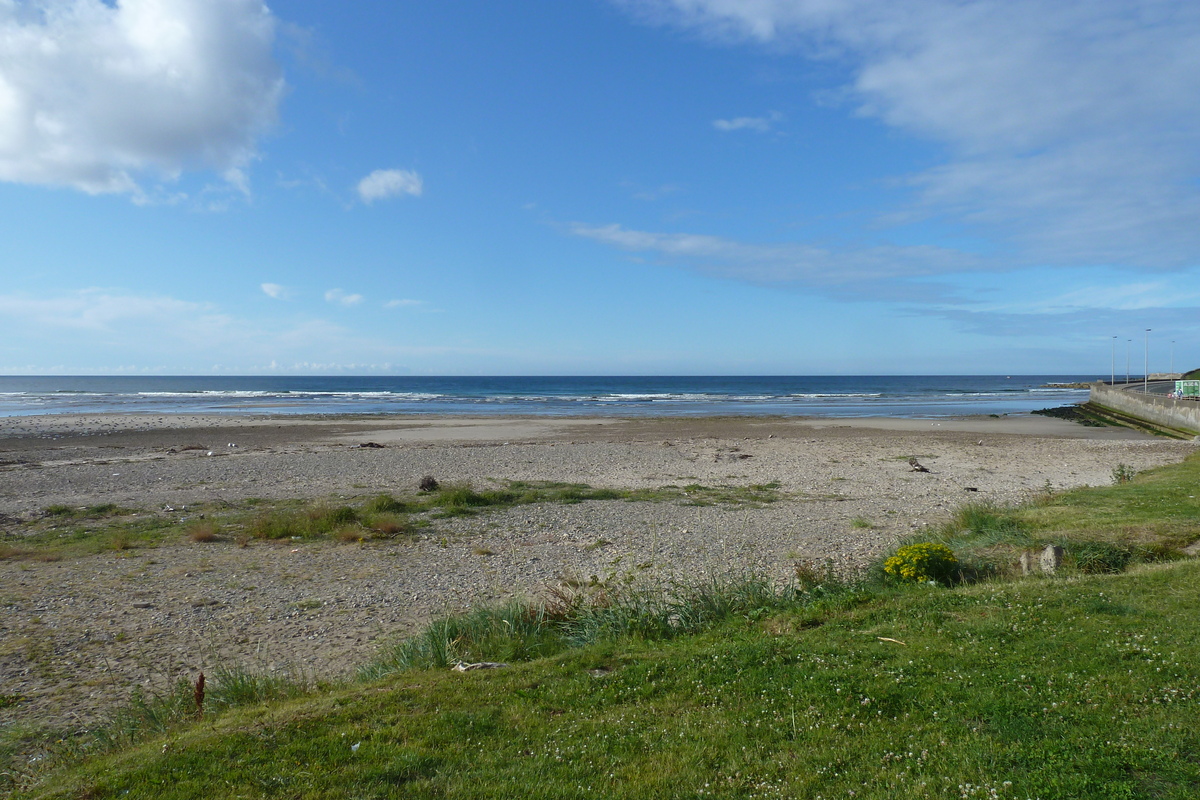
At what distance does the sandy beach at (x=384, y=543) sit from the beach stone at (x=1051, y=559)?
9.74 ft

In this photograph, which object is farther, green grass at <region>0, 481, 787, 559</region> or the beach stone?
green grass at <region>0, 481, 787, 559</region>

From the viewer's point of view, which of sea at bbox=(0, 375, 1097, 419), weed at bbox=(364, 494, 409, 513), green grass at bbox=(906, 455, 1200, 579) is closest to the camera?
green grass at bbox=(906, 455, 1200, 579)

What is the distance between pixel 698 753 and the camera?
4.46 metres

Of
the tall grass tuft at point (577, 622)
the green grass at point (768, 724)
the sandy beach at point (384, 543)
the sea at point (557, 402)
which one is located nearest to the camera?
the green grass at point (768, 724)

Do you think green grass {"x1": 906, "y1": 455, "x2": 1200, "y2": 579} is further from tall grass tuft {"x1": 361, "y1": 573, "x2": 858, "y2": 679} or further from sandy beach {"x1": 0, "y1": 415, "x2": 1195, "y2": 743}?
tall grass tuft {"x1": 361, "y1": 573, "x2": 858, "y2": 679}

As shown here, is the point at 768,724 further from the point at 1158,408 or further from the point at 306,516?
the point at 1158,408

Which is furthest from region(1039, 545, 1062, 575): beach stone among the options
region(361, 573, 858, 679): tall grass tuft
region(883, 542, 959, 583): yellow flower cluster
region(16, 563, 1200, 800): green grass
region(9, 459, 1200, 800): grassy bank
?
region(361, 573, 858, 679): tall grass tuft

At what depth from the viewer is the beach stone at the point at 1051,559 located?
27.7ft

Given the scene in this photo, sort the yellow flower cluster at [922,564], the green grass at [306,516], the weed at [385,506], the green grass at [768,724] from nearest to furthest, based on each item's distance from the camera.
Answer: the green grass at [768,724] < the yellow flower cluster at [922,564] < the green grass at [306,516] < the weed at [385,506]

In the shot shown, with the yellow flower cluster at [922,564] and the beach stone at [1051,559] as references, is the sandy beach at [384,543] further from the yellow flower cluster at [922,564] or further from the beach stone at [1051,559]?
the beach stone at [1051,559]

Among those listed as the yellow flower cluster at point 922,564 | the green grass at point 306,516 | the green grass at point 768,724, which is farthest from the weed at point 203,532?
the yellow flower cluster at point 922,564

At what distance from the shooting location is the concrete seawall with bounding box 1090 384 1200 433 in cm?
3203

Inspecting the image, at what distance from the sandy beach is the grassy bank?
5.75 feet

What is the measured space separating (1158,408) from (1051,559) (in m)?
37.3
